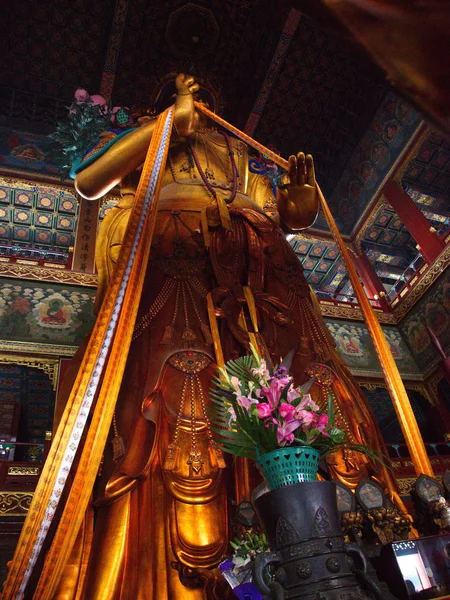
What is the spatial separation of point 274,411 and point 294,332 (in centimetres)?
140

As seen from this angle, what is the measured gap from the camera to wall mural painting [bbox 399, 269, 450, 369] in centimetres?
575

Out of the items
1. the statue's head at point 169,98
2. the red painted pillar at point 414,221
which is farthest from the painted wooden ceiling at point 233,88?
the statue's head at point 169,98

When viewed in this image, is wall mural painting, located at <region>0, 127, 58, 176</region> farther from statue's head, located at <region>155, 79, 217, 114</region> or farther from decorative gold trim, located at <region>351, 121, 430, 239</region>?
decorative gold trim, located at <region>351, 121, 430, 239</region>

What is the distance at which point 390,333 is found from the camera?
20.9 feet

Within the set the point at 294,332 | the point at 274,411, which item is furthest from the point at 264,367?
the point at 294,332

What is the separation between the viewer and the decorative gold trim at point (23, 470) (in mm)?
4023

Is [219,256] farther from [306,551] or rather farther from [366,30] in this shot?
[366,30]

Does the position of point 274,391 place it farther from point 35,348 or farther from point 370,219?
point 370,219

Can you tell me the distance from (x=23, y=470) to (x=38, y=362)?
0.99 metres

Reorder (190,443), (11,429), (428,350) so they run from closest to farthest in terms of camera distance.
Result: (190,443) → (11,429) → (428,350)

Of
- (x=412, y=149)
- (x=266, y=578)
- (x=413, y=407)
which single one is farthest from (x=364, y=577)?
(x=412, y=149)

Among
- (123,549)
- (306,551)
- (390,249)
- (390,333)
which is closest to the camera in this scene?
(306,551)

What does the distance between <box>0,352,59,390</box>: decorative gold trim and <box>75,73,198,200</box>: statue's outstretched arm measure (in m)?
2.18

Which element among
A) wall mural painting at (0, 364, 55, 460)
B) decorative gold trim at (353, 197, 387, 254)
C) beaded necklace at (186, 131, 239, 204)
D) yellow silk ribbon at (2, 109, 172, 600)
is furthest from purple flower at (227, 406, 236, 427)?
decorative gold trim at (353, 197, 387, 254)
